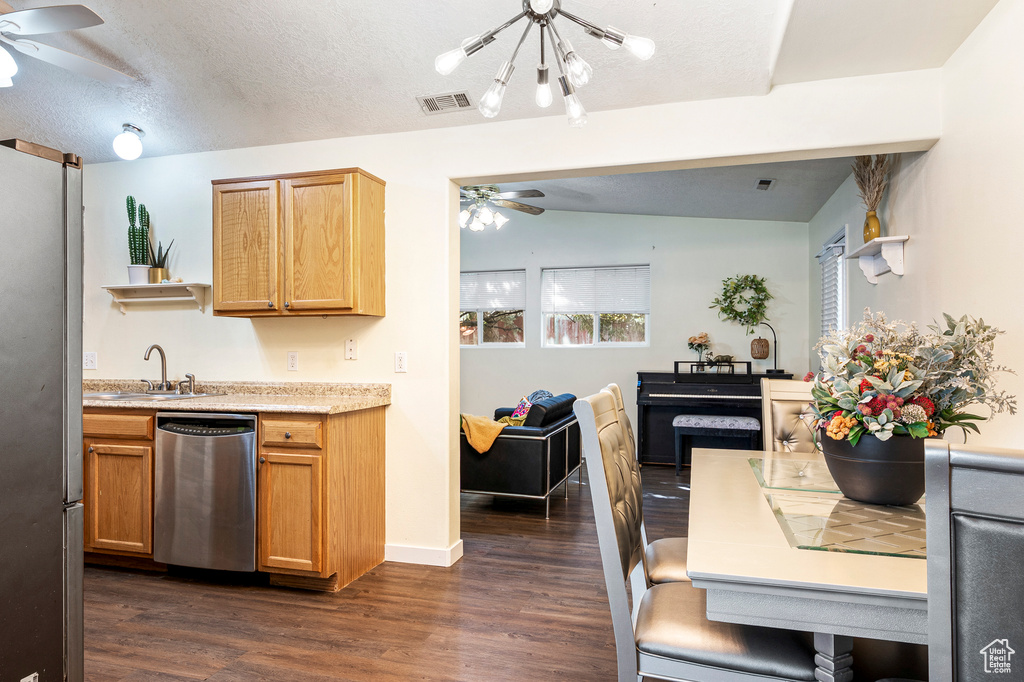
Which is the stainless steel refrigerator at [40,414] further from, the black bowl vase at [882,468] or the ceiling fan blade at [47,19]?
the black bowl vase at [882,468]

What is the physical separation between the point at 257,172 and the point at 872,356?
3391 millimetres

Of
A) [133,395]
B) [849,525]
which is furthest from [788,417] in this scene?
[133,395]

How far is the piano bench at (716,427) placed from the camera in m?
5.55

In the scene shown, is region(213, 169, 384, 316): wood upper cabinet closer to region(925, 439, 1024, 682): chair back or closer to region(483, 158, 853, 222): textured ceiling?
region(483, 158, 853, 222): textured ceiling

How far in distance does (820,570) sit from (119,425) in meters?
3.31

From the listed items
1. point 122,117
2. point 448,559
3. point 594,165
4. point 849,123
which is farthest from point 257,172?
point 849,123

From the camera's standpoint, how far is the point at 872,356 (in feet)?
4.87

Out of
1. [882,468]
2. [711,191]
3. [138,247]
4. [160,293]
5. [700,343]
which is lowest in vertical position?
[882,468]

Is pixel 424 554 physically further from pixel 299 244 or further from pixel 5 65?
pixel 5 65

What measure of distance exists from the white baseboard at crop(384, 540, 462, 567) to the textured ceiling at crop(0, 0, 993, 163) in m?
2.31

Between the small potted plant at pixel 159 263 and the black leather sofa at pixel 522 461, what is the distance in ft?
7.18

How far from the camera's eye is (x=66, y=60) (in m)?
2.22

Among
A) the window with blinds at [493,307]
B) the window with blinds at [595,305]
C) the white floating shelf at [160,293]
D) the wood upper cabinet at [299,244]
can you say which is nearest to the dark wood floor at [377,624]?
the wood upper cabinet at [299,244]

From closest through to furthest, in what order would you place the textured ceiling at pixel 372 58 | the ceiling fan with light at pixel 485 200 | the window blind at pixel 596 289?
the textured ceiling at pixel 372 58 → the ceiling fan with light at pixel 485 200 → the window blind at pixel 596 289
